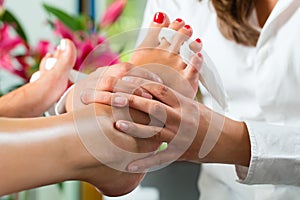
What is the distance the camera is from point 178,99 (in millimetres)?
790

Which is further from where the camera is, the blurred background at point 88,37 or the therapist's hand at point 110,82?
the blurred background at point 88,37

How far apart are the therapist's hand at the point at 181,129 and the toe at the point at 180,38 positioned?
0.08 metres

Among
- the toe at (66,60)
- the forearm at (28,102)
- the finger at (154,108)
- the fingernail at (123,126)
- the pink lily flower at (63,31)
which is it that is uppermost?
the finger at (154,108)

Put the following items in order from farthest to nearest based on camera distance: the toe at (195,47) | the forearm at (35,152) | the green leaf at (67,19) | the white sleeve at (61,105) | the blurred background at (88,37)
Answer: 1. the green leaf at (67,19)
2. the blurred background at (88,37)
3. the white sleeve at (61,105)
4. the toe at (195,47)
5. the forearm at (35,152)

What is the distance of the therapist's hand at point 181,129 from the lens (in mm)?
781

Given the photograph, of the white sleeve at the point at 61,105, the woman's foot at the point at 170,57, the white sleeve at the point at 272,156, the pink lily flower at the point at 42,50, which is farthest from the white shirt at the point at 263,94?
the pink lily flower at the point at 42,50

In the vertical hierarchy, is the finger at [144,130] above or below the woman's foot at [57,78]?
above

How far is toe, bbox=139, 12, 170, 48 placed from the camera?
34.2 inches

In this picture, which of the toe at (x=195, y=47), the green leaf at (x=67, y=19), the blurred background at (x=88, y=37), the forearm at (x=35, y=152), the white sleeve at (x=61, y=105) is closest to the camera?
the forearm at (x=35, y=152)

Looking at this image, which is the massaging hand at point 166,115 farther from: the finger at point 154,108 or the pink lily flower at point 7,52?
the pink lily flower at point 7,52

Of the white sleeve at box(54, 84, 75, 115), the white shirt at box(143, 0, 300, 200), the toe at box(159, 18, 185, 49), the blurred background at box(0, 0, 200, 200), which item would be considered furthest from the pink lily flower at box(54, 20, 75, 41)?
the toe at box(159, 18, 185, 49)

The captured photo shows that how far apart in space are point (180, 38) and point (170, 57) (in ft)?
0.10

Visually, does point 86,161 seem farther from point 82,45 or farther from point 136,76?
point 82,45

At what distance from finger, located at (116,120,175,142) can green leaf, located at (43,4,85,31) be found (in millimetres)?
734
